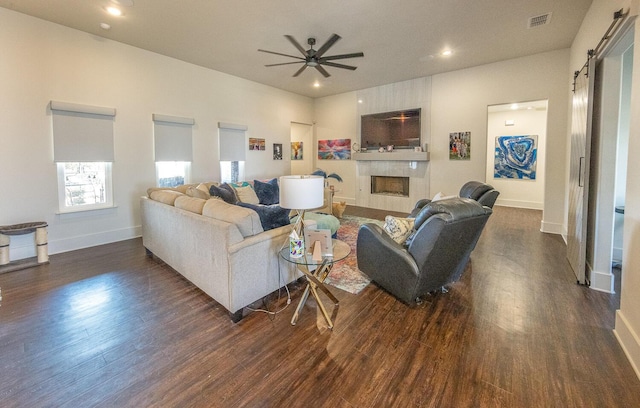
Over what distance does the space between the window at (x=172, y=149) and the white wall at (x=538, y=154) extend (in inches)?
288

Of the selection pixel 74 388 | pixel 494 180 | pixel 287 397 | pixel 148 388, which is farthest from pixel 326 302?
pixel 494 180

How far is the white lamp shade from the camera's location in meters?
2.16

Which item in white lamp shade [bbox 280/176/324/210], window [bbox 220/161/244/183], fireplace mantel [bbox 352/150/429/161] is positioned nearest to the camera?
white lamp shade [bbox 280/176/324/210]

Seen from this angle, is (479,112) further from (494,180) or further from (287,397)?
(287,397)

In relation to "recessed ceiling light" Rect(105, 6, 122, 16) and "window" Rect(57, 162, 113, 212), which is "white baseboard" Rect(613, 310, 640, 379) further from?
"window" Rect(57, 162, 113, 212)

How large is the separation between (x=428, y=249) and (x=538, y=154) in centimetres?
731

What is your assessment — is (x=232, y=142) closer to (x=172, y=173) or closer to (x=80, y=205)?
(x=172, y=173)

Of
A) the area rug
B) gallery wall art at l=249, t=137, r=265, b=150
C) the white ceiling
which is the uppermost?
the white ceiling

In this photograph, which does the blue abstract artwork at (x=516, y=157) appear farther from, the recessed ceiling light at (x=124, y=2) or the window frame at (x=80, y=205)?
the window frame at (x=80, y=205)

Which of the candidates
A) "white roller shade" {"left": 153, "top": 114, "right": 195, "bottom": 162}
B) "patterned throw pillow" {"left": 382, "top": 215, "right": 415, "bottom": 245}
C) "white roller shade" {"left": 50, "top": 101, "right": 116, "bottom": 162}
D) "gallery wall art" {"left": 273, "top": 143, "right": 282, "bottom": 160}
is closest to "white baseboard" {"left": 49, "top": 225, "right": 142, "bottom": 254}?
"white roller shade" {"left": 50, "top": 101, "right": 116, "bottom": 162}

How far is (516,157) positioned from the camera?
307 inches

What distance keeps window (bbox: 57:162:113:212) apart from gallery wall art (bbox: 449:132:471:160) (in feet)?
22.2

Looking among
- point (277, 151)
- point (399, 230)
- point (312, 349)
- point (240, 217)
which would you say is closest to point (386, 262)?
point (399, 230)

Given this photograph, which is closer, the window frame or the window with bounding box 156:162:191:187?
the window frame
